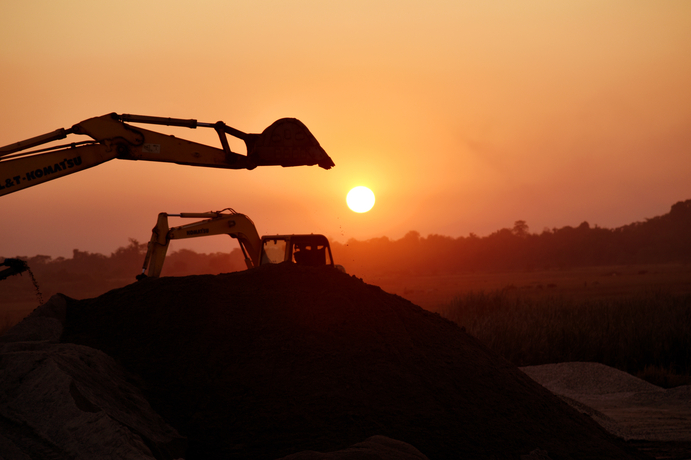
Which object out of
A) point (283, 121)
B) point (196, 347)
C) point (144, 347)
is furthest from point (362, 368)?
point (283, 121)

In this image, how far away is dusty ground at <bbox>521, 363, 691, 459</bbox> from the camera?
23.1ft

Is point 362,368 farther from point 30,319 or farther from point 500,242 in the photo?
point 500,242

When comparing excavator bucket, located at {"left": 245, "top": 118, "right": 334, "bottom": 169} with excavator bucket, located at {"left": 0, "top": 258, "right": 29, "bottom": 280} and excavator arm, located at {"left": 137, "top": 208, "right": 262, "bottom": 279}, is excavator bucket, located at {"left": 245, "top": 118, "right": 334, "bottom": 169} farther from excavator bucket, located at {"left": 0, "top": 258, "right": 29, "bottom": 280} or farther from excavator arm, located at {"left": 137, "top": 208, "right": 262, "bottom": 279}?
excavator arm, located at {"left": 137, "top": 208, "right": 262, "bottom": 279}

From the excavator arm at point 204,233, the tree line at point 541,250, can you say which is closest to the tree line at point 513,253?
the tree line at point 541,250

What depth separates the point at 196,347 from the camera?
5344 mm

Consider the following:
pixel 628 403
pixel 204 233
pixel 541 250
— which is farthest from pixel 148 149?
pixel 541 250

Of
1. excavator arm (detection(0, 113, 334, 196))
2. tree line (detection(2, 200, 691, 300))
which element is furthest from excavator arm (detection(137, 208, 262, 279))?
tree line (detection(2, 200, 691, 300))

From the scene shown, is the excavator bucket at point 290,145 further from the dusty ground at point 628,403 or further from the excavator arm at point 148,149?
the dusty ground at point 628,403

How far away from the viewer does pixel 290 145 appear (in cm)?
731

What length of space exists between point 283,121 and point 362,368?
3558 millimetres

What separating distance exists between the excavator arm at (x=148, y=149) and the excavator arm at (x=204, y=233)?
2608mm

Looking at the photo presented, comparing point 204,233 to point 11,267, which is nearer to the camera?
point 11,267

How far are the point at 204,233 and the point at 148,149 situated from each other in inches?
132

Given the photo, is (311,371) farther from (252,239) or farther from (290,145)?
(252,239)
